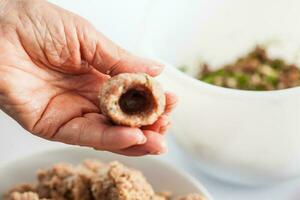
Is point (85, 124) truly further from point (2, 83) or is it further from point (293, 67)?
point (293, 67)

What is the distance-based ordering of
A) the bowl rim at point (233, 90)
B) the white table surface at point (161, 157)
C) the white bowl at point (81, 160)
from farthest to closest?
the white table surface at point (161, 157) → the white bowl at point (81, 160) → the bowl rim at point (233, 90)

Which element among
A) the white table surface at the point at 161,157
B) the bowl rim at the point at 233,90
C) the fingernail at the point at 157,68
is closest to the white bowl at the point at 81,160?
the white table surface at the point at 161,157

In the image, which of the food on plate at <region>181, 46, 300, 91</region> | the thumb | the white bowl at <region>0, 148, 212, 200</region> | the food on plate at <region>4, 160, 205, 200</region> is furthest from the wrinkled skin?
the food on plate at <region>181, 46, 300, 91</region>

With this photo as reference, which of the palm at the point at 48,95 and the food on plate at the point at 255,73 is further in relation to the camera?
the food on plate at the point at 255,73

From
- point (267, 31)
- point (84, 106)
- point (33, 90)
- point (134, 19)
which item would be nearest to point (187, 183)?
point (84, 106)

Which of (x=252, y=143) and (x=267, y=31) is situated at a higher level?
(x=267, y=31)

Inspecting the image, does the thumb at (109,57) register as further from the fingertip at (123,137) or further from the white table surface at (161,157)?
the white table surface at (161,157)

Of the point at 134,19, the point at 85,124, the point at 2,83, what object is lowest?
the point at 2,83

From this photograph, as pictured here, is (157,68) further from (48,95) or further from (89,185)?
(89,185)
